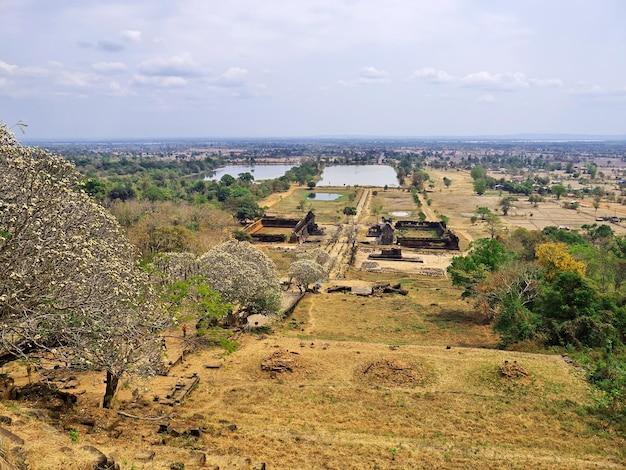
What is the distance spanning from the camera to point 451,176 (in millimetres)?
132875

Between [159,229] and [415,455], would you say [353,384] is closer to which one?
[415,455]

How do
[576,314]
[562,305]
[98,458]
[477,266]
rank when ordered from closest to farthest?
[98,458] → [576,314] → [562,305] → [477,266]

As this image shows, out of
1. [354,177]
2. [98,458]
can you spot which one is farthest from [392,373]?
[354,177]

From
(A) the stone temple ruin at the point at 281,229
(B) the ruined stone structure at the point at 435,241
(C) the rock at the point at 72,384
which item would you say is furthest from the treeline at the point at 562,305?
(A) the stone temple ruin at the point at 281,229

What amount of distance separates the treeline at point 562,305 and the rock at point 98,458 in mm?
11540

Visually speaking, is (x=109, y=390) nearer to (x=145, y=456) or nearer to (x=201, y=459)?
(x=145, y=456)

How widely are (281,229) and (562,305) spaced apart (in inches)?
1679

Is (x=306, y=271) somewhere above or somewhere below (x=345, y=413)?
below

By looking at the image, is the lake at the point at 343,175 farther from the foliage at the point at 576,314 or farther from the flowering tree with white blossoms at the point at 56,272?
the flowering tree with white blossoms at the point at 56,272

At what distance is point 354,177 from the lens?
140250mm

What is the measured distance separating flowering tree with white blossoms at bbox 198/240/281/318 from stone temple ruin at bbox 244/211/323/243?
1137 inches

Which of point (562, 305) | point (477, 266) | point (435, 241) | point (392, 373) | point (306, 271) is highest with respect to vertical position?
point (562, 305)

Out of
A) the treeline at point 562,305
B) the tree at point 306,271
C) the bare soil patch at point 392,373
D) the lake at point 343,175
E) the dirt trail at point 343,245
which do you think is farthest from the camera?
the lake at point 343,175

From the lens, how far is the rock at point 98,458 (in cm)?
762
